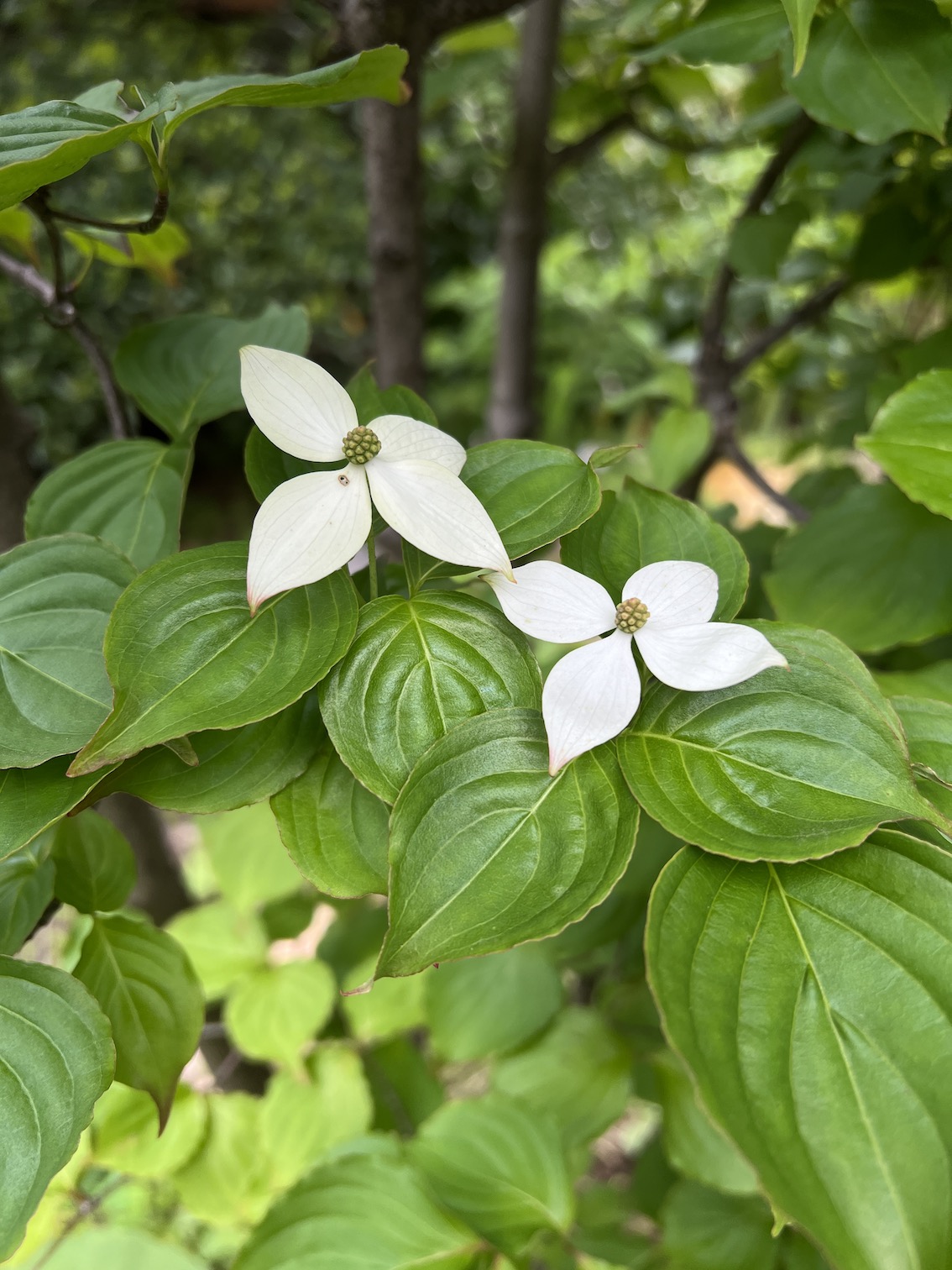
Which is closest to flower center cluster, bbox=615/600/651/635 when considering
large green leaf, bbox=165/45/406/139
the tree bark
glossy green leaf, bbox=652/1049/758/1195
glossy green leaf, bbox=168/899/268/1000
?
large green leaf, bbox=165/45/406/139

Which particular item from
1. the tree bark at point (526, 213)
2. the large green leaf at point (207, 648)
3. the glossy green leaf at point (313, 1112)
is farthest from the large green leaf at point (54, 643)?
the tree bark at point (526, 213)

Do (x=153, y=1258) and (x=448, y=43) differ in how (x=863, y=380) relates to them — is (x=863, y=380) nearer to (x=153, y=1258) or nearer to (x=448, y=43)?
(x=448, y=43)

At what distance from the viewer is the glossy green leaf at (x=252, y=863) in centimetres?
77

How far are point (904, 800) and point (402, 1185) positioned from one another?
1.63ft

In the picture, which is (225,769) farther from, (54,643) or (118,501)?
(118,501)

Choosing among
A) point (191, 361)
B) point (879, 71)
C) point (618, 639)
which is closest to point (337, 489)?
point (618, 639)

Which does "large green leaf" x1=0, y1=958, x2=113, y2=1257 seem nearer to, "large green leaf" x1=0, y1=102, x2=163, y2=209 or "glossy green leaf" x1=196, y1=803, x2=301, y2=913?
"large green leaf" x1=0, y1=102, x2=163, y2=209

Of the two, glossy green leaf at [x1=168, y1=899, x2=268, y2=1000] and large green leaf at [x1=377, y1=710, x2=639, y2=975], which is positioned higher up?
large green leaf at [x1=377, y1=710, x2=639, y2=975]

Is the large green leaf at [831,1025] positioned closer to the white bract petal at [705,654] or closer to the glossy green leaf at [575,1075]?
the white bract petal at [705,654]

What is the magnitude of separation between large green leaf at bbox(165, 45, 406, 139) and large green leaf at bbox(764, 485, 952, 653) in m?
0.38

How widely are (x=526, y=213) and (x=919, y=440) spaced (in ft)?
2.09

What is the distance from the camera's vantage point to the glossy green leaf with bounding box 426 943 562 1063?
2.43ft

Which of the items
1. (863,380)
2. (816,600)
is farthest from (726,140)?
(816,600)

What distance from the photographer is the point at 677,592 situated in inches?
13.1
